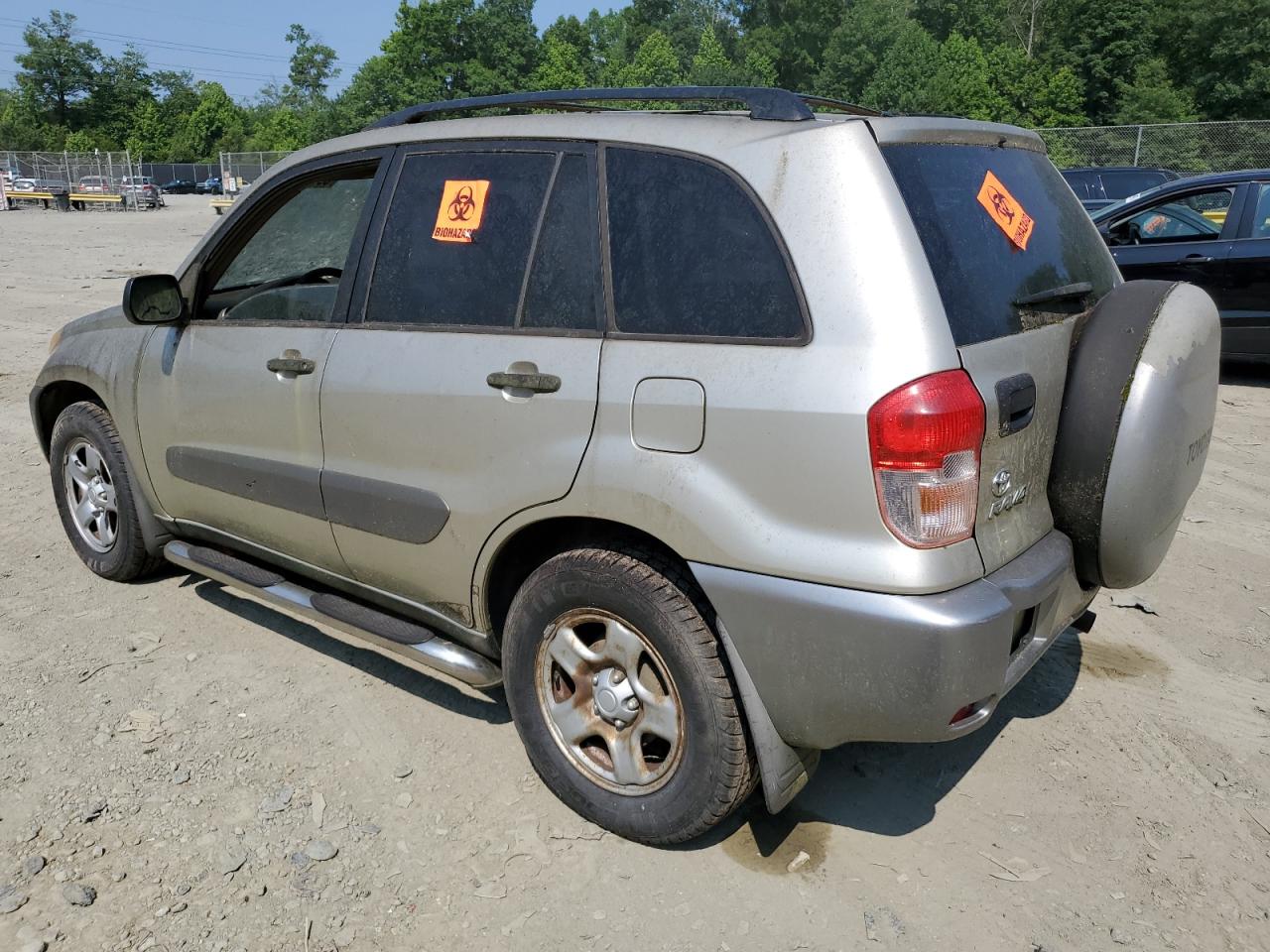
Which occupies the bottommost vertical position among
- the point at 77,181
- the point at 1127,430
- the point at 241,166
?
the point at 1127,430

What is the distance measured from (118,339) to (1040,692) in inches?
156

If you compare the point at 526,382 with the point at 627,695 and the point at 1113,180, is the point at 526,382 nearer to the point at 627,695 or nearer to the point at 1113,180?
the point at 627,695

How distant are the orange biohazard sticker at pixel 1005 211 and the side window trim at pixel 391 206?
1078 millimetres

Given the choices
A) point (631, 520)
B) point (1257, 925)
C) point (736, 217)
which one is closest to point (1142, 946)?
point (1257, 925)

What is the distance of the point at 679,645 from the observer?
2.62 metres

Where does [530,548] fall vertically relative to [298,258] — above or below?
below

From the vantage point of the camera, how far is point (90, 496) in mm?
4676

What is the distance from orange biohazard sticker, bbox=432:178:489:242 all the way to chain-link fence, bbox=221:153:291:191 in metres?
52.9

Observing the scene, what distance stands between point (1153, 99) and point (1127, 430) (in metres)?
54.6

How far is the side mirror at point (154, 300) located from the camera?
381 cm

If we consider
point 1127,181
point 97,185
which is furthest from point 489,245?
point 97,185

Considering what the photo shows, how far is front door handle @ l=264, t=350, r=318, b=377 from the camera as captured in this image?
3.43 m

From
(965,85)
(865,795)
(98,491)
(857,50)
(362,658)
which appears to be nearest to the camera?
(865,795)

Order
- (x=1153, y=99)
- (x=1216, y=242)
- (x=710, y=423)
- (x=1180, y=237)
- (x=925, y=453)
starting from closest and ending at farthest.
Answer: (x=925, y=453), (x=710, y=423), (x=1216, y=242), (x=1180, y=237), (x=1153, y=99)
